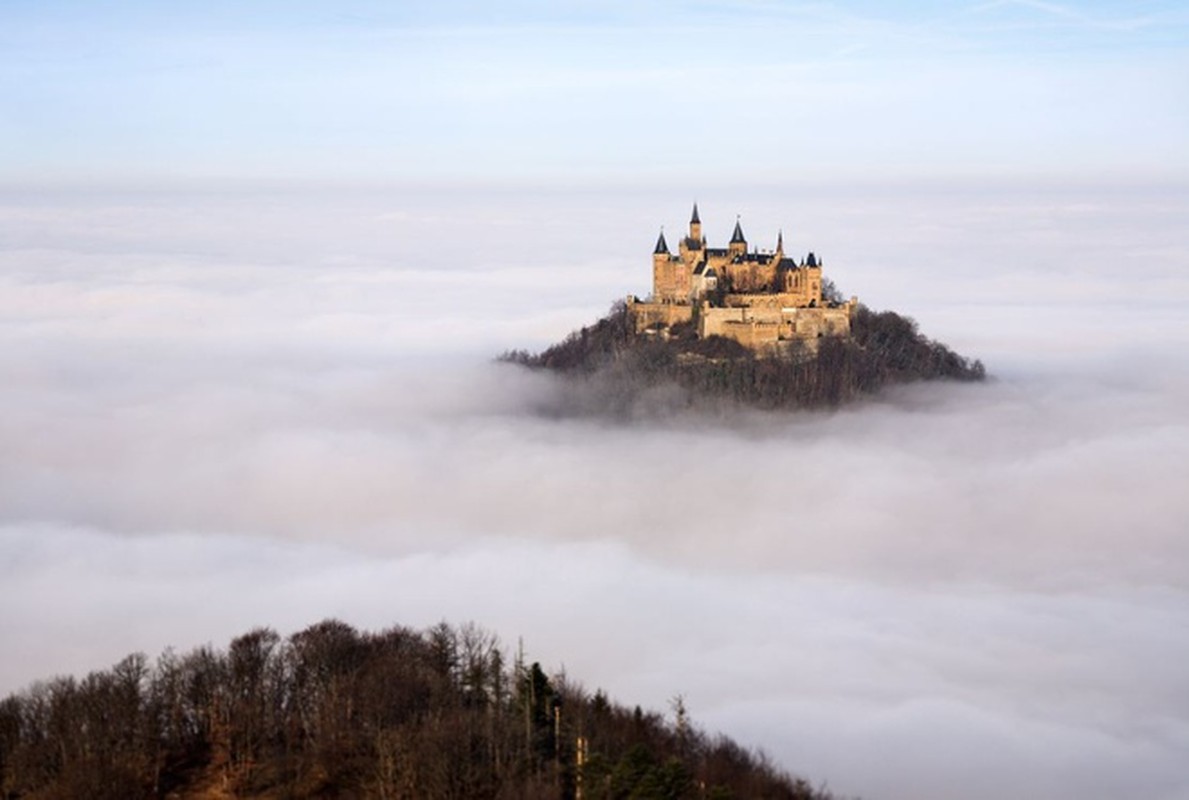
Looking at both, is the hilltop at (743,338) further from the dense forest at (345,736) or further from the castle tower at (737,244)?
the dense forest at (345,736)

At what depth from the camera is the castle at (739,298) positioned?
91438mm

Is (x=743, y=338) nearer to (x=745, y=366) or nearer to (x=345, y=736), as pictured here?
(x=745, y=366)

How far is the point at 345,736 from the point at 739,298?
58.2 meters

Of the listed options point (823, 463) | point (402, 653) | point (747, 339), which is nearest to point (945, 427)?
point (823, 463)

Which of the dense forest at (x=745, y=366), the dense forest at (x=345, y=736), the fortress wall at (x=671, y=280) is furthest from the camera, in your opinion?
the fortress wall at (x=671, y=280)

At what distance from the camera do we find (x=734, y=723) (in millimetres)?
52031

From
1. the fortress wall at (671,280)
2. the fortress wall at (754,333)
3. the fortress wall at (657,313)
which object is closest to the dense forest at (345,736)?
the fortress wall at (754,333)

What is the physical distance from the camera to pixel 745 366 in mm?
92500

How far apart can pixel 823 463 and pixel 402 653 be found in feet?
202

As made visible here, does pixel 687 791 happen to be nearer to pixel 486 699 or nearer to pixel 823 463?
pixel 486 699

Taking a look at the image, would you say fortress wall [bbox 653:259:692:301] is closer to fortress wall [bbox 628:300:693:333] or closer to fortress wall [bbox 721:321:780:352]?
fortress wall [bbox 628:300:693:333]

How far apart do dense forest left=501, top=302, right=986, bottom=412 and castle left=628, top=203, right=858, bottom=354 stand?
0.82 meters

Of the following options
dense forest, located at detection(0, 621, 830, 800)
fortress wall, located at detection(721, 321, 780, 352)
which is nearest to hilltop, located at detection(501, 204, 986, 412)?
fortress wall, located at detection(721, 321, 780, 352)

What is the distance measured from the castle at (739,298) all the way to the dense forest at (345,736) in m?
51.1
